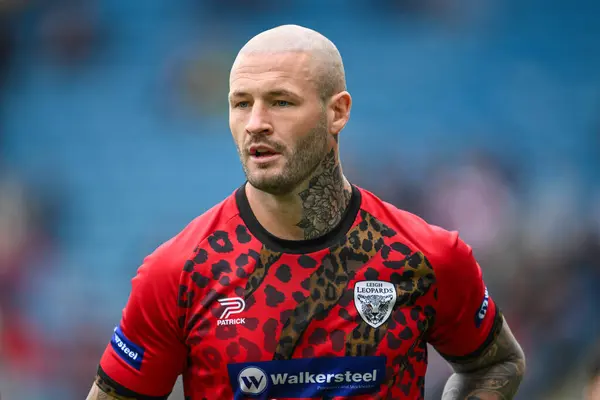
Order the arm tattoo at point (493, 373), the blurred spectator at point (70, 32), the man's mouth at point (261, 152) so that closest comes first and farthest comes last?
the man's mouth at point (261, 152)
the arm tattoo at point (493, 373)
the blurred spectator at point (70, 32)

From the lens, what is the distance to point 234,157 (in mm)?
9445

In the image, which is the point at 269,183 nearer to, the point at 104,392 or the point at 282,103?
the point at 282,103

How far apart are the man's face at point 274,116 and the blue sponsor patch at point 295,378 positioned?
62 centimetres

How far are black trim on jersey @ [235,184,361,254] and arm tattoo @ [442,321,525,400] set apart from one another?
2.67ft

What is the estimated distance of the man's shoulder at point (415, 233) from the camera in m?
3.64

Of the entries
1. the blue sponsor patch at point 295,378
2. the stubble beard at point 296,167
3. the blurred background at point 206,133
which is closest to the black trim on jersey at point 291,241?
the stubble beard at point 296,167

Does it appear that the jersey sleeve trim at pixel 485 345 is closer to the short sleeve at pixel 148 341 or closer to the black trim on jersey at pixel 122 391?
the short sleeve at pixel 148 341

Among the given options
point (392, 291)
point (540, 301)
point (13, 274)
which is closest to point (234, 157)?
point (13, 274)

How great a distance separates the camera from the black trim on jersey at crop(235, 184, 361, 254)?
11.7 feet

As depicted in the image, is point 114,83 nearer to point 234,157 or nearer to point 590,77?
point 234,157

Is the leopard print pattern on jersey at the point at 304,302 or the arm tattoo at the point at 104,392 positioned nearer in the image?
the leopard print pattern on jersey at the point at 304,302

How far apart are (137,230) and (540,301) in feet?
12.2

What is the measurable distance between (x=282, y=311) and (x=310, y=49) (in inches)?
36.7

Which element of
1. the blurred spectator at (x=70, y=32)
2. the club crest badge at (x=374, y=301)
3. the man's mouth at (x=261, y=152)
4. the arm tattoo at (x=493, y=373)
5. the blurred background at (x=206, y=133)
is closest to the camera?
the man's mouth at (x=261, y=152)
